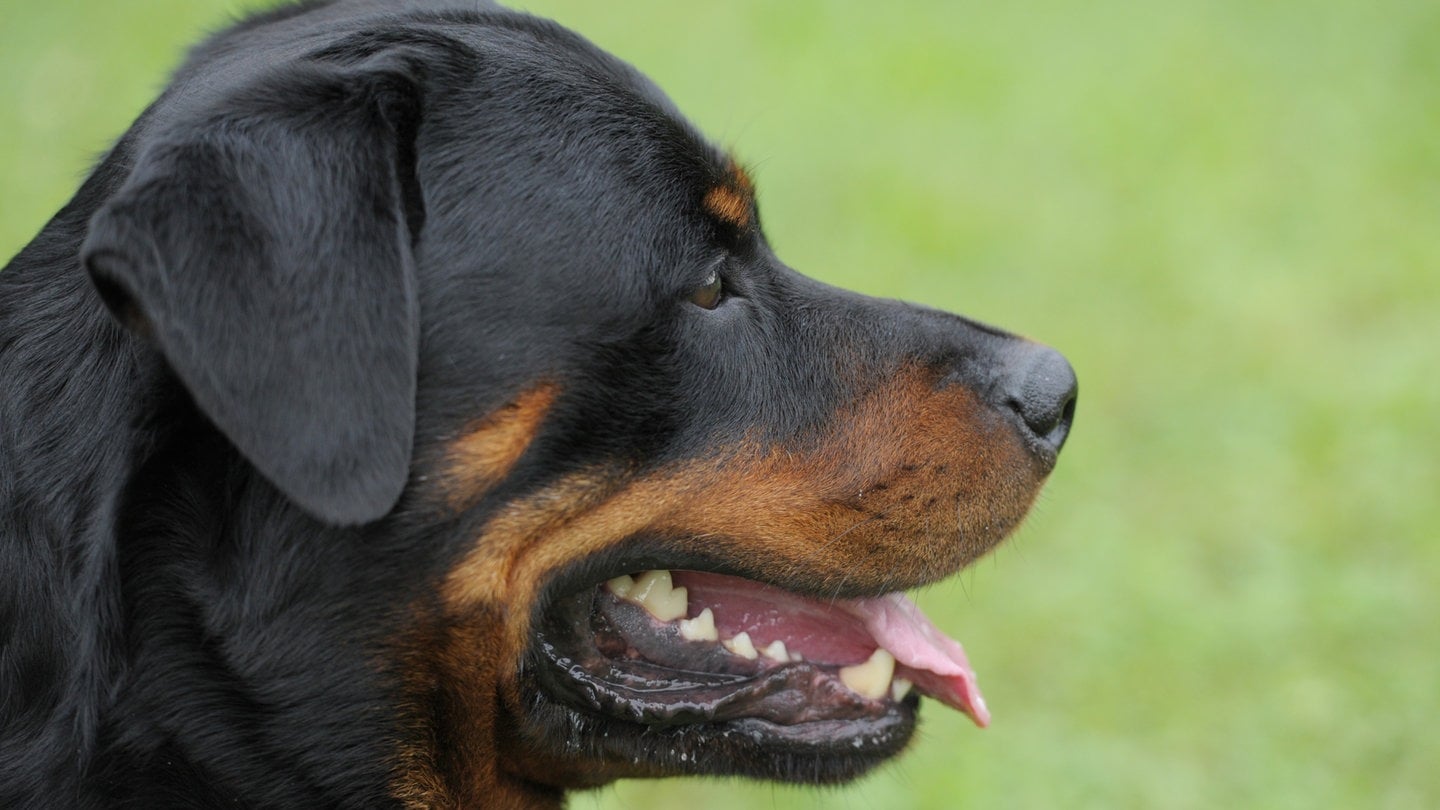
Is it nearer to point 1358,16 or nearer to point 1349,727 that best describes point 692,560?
point 1349,727

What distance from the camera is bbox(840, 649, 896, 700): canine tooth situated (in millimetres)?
2797

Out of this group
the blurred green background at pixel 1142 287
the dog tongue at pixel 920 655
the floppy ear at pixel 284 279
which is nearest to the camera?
the floppy ear at pixel 284 279

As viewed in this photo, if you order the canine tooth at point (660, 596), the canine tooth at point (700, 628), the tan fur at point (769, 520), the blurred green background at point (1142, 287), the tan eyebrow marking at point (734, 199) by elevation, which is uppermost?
the tan eyebrow marking at point (734, 199)

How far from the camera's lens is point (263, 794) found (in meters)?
2.38

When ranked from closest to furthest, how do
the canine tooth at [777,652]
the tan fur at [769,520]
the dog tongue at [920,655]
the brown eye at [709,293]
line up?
1. the tan fur at [769,520]
2. the brown eye at [709,293]
3. the canine tooth at [777,652]
4. the dog tongue at [920,655]

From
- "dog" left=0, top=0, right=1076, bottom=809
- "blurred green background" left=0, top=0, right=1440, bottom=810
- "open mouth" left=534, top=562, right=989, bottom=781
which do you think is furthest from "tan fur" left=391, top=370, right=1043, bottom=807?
"blurred green background" left=0, top=0, right=1440, bottom=810

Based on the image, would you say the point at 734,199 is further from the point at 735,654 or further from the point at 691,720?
the point at 691,720

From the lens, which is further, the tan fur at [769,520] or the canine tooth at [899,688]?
the canine tooth at [899,688]

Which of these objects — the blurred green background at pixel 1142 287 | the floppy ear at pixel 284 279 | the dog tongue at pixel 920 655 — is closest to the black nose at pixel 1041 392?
the dog tongue at pixel 920 655

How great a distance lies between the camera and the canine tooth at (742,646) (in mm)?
2723

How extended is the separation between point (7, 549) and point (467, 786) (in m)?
0.89

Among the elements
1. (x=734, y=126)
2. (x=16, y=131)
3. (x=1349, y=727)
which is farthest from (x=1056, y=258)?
(x=16, y=131)

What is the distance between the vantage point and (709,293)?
2.69 metres

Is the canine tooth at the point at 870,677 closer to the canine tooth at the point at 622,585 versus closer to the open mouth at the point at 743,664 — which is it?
the open mouth at the point at 743,664
